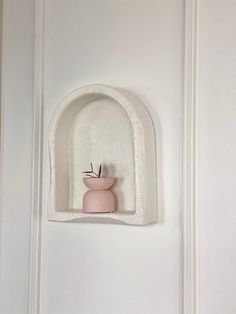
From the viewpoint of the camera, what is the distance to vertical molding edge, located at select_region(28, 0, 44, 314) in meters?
1.26

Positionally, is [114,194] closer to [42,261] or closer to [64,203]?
[64,203]

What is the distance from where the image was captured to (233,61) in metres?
1.09

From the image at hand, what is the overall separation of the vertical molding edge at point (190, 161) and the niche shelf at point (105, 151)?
0.09 m

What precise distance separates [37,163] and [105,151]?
21 cm

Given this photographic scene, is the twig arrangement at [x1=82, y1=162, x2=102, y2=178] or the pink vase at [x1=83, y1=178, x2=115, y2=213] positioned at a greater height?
the twig arrangement at [x1=82, y1=162, x2=102, y2=178]

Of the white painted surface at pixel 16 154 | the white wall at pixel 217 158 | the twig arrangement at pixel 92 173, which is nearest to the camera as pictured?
the white wall at pixel 217 158

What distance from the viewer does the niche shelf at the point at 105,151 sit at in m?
1.10

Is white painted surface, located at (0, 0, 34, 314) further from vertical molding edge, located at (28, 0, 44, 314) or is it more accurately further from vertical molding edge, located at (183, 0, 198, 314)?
vertical molding edge, located at (183, 0, 198, 314)

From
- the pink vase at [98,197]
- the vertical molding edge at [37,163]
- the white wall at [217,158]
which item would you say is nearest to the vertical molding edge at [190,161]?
the white wall at [217,158]

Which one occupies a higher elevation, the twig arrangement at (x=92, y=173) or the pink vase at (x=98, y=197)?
the twig arrangement at (x=92, y=173)

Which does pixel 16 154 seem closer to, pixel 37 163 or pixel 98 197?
pixel 37 163

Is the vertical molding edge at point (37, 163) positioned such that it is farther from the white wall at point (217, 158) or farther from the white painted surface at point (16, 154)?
the white wall at point (217, 158)

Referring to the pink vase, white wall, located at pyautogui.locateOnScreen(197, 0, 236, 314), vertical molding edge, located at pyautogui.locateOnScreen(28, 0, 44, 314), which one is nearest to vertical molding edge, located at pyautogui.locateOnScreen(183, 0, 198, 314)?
white wall, located at pyautogui.locateOnScreen(197, 0, 236, 314)

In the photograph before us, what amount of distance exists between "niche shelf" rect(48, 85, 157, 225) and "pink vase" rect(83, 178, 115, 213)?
0.02m
